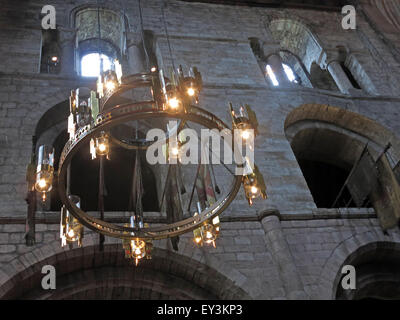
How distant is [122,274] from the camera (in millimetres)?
7461

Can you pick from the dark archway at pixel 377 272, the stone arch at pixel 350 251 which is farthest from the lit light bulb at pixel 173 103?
the dark archway at pixel 377 272

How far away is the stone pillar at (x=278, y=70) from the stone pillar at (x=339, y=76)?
1.55 metres

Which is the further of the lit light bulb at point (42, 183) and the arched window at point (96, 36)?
the arched window at point (96, 36)

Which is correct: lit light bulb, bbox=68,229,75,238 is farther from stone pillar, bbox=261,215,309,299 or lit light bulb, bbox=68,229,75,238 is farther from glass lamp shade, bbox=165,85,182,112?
stone pillar, bbox=261,215,309,299

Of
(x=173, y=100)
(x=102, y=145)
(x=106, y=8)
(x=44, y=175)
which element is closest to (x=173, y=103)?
(x=173, y=100)

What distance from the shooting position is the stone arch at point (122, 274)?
22.4ft

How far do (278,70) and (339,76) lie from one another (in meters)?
1.74

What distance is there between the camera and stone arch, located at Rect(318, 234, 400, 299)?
7.25 meters

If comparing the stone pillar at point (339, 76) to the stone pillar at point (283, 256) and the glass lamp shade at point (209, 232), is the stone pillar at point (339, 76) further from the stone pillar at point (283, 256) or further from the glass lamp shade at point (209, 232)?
the glass lamp shade at point (209, 232)

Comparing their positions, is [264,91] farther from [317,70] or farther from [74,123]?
[74,123]

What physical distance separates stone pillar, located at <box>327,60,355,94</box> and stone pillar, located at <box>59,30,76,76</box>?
672 cm

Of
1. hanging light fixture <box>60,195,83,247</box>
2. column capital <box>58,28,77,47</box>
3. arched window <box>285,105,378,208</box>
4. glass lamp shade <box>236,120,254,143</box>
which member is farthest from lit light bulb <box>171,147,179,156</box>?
column capital <box>58,28,77,47</box>

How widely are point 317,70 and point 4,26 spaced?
8.70 m
